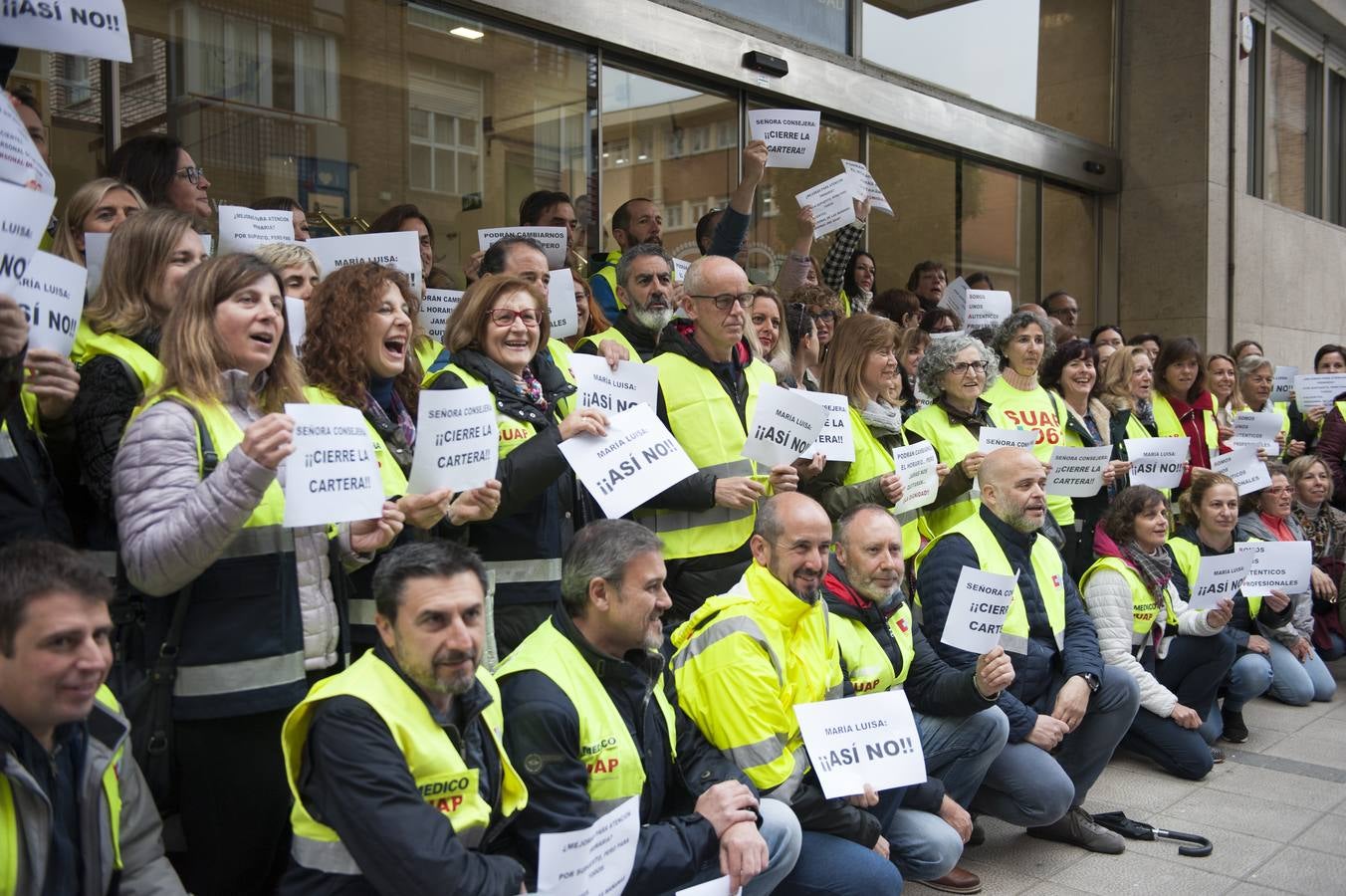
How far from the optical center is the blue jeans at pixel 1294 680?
7.80 meters

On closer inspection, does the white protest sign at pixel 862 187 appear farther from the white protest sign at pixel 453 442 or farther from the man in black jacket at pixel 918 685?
the white protest sign at pixel 453 442

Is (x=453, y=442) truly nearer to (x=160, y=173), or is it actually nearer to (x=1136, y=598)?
(x=160, y=173)

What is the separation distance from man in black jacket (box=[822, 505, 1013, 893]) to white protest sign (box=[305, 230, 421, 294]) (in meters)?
1.92

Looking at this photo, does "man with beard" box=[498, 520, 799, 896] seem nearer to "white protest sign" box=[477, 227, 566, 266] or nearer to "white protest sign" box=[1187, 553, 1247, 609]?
"white protest sign" box=[477, 227, 566, 266]

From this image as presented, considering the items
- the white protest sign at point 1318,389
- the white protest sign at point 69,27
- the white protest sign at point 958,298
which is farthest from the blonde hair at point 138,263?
the white protest sign at point 1318,389

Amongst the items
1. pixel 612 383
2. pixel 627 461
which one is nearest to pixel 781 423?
pixel 612 383

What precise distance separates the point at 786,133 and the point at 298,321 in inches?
157

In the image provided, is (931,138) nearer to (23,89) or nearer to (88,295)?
(23,89)

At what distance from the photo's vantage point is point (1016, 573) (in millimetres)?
5281

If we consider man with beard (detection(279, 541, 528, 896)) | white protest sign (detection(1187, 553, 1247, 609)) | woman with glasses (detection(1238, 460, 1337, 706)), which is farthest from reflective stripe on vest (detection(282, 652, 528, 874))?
woman with glasses (detection(1238, 460, 1337, 706))

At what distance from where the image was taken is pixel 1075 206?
46.3 ft

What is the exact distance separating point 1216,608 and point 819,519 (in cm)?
344

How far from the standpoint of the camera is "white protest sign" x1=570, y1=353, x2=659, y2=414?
4.33 m

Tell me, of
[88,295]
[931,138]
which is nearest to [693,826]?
[88,295]
